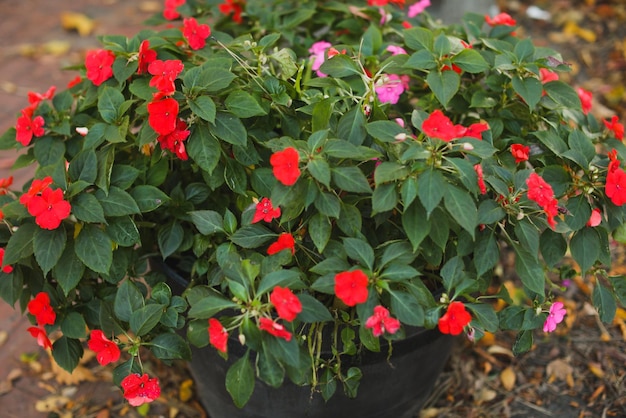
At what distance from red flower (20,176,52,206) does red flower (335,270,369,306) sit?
69 cm

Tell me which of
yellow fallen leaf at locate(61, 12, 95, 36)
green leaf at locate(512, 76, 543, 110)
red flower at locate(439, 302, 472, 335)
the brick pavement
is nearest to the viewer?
red flower at locate(439, 302, 472, 335)

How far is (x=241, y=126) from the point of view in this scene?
1550 millimetres

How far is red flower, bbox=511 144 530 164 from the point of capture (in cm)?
165

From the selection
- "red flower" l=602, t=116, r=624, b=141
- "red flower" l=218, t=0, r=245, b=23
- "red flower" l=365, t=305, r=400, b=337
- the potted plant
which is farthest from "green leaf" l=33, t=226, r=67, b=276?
"red flower" l=602, t=116, r=624, b=141

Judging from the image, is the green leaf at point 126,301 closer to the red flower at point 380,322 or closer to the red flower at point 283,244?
the red flower at point 283,244

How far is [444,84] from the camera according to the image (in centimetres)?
160

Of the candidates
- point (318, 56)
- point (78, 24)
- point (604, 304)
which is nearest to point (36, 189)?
point (318, 56)

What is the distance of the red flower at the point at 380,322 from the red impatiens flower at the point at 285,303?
0.15 metres

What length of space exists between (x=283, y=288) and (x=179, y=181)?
0.57 m

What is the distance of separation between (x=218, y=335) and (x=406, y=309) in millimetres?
381

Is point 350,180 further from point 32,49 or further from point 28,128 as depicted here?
point 32,49

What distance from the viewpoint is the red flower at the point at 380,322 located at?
4.53ft

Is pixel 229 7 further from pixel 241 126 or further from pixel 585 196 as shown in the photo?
pixel 585 196

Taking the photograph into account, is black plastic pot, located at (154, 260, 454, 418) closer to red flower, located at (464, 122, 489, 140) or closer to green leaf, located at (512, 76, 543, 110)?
red flower, located at (464, 122, 489, 140)
